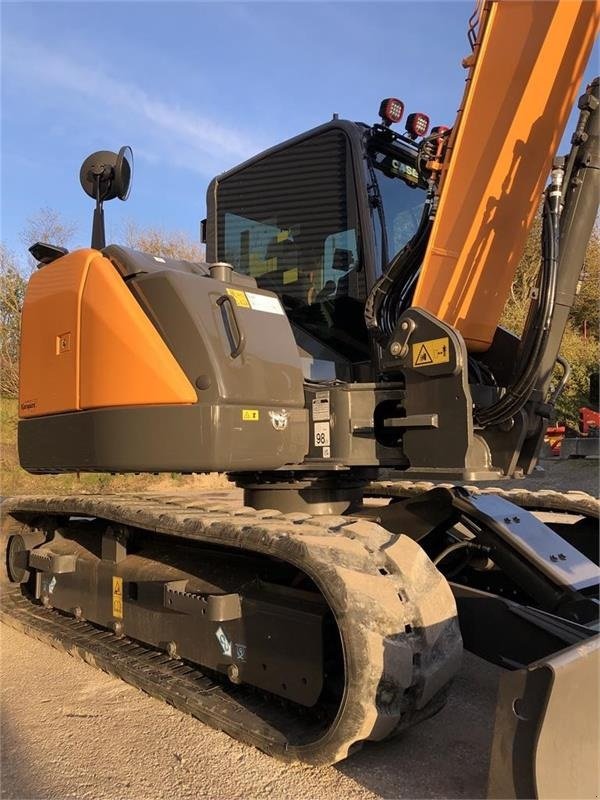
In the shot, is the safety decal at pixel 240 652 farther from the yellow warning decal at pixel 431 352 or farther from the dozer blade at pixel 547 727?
the yellow warning decal at pixel 431 352

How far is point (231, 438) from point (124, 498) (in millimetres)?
1354

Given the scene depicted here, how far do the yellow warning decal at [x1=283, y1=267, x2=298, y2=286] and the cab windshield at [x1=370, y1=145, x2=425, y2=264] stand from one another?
0.49m

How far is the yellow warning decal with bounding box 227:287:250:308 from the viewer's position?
298cm

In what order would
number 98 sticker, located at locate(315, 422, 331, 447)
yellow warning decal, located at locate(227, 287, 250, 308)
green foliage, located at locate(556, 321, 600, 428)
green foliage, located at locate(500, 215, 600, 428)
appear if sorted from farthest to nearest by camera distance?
green foliage, located at locate(556, 321, 600, 428)
green foliage, located at locate(500, 215, 600, 428)
number 98 sticker, located at locate(315, 422, 331, 447)
yellow warning decal, located at locate(227, 287, 250, 308)

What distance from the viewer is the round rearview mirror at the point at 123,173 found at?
336 centimetres

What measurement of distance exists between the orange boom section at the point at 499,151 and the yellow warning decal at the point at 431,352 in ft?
0.73

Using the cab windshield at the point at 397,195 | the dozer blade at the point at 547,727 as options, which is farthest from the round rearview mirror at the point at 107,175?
the dozer blade at the point at 547,727

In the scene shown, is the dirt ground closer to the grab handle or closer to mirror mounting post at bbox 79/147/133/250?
the grab handle

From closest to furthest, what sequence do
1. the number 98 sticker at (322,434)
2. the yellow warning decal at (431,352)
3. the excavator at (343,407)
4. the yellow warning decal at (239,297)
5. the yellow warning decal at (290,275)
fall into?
the excavator at (343,407) → the yellow warning decal at (431,352) → the yellow warning decal at (239,297) → the number 98 sticker at (322,434) → the yellow warning decal at (290,275)

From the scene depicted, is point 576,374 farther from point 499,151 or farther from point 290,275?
point 499,151

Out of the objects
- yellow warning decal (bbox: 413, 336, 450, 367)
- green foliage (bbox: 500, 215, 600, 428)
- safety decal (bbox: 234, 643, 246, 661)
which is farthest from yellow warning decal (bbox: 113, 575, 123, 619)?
green foliage (bbox: 500, 215, 600, 428)

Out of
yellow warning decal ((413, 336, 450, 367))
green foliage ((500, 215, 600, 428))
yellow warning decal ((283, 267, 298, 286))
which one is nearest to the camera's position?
yellow warning decal ((413, 336, 450, 367))

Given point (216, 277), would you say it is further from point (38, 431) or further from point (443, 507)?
point (443, 507)

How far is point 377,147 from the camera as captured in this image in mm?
3570
